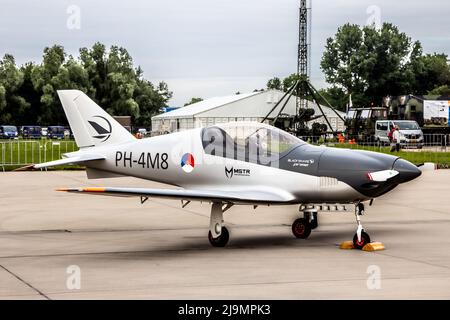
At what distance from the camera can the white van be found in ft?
164

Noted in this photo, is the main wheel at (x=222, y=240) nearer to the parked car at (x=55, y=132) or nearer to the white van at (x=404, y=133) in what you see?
the white van at (x=404, y=133)

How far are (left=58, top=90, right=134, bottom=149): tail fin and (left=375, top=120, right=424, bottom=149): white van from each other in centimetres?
3504

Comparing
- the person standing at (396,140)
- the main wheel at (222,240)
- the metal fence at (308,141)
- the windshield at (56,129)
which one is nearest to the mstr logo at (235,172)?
the main wheel at (222,240)

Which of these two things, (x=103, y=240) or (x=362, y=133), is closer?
(x=103, y=240)

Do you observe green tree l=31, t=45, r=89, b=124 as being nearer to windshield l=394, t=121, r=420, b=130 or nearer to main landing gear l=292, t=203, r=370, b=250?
windshield l=394, t=121, r=420, b=130

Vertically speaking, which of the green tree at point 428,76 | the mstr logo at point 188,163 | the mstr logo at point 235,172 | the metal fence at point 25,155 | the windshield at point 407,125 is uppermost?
the green tree at point 428,76

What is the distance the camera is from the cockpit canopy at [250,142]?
43.2 ft

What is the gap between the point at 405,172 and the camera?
1218cm

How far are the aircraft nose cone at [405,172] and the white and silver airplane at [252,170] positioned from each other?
0.05 feet

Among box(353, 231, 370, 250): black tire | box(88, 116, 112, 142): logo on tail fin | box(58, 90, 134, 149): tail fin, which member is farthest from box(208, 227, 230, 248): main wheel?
box(88, 116, 112, 142): logo on tail fin

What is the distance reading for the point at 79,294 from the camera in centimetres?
905

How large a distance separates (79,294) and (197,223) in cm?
735

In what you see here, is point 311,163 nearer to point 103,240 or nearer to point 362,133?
point 103,240

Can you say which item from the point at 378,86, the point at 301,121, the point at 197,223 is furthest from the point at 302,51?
the point at 197,223
